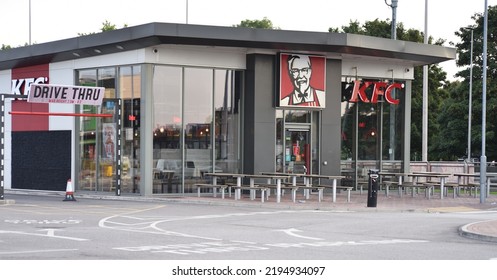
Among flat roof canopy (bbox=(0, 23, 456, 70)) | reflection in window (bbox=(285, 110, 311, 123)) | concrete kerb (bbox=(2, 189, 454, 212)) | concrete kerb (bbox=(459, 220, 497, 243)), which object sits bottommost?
concrete kerb (bbox=(2, 189, 454, 212))

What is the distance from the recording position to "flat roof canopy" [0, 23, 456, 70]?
2856 centimetres

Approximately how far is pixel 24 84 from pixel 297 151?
11918 millimetres

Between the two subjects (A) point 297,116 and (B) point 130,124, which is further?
(A) point 297,116

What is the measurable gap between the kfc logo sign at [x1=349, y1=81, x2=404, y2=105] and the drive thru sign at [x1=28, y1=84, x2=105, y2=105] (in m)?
10.3

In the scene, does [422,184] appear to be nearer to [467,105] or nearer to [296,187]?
[296,187]

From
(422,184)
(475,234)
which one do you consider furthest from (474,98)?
(475,234)

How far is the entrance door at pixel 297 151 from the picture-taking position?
3219 cm

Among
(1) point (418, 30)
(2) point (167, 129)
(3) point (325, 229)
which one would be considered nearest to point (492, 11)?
(1) point (418, 30)

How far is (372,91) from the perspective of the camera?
113ft

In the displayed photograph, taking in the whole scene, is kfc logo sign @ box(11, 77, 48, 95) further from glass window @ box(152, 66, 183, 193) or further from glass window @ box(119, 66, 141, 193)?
glass window @ box(152, 66, 183, 193)

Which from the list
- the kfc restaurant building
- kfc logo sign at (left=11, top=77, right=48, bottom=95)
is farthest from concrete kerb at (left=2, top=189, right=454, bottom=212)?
kfc logo sign at (left=11, top=77, right=48, bottom=95)

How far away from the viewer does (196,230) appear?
60.4ft
